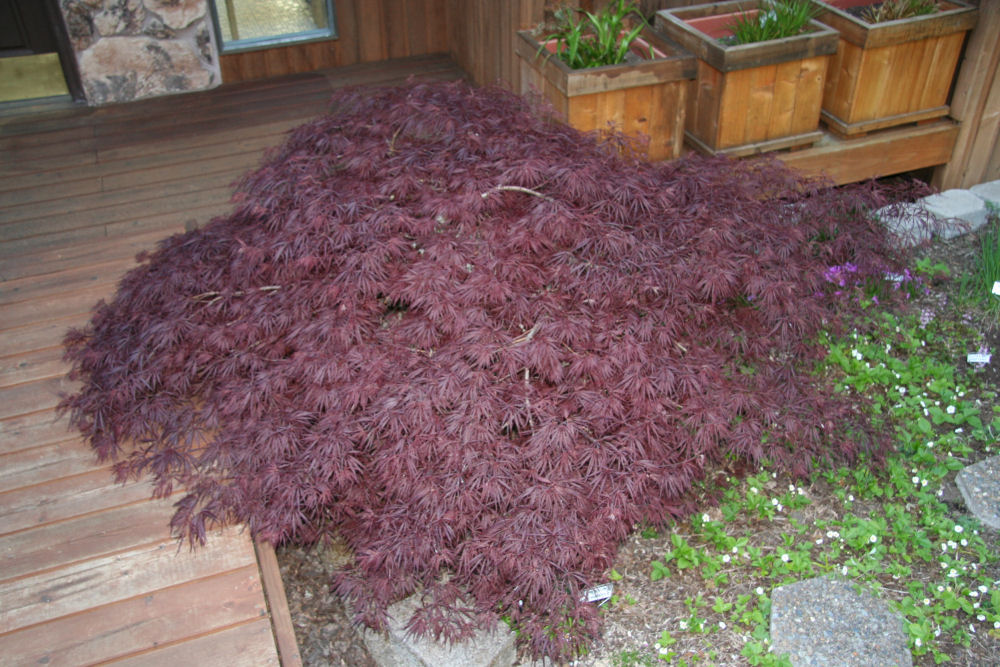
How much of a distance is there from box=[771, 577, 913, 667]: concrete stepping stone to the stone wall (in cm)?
415

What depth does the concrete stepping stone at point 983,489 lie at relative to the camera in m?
2.62

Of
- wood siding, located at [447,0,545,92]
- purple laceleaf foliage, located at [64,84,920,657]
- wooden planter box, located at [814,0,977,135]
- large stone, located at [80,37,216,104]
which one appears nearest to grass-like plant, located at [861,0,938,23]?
wooden planter box, located at [814,0,977,135]

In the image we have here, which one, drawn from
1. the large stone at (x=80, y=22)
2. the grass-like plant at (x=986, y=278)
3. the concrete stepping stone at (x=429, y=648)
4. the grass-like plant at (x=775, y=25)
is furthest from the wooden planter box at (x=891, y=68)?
the large stone at (x=80, y=22)

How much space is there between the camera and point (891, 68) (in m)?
3.62

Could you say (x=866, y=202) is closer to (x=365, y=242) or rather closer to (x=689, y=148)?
(x=689, y=148)

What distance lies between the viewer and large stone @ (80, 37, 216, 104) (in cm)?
455

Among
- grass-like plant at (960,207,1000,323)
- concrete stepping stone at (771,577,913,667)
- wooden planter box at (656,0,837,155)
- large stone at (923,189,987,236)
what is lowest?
concrete stepping stone at (771,577,913,667)

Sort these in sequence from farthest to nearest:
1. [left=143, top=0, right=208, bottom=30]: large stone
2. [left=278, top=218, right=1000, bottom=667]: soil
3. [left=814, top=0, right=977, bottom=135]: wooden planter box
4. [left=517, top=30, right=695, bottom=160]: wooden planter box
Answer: [left=143, top=0, right=208, bottom=30]: large stone < [left=814, top=0, right=977, bottom=135]: wooden planter box < [left=517, top=30, right=695, bottom=160]: wooden planter box < [left=278, top=218, right=1000, bottom=667]: soil

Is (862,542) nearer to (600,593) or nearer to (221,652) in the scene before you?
(600,593)

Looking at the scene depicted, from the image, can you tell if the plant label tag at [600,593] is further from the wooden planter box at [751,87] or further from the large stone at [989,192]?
the large stone at [989,192]

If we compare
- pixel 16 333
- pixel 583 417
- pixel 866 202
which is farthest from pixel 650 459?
pixel 16 333

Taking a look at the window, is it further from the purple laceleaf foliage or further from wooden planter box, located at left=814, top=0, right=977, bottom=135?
wooden planter box, located at left=814, top=0, right=977, bottom=135

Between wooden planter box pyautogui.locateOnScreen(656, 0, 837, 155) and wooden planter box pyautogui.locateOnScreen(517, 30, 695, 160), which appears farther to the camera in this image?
wooden planter box pyautogui.locateOnScreen(656, 0, 837, 155)

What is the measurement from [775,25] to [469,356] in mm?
2137
